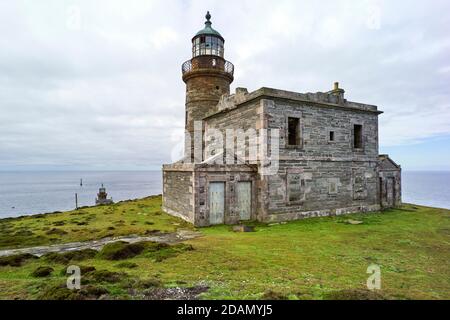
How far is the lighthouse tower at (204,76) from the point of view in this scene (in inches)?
802

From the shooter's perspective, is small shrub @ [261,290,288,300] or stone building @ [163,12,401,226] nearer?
small shrub @ [261,290,288,300]

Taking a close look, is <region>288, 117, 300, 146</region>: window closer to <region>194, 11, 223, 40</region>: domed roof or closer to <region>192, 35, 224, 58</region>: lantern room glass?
<region>192, 35, 224, 58</region>: lantern room glass

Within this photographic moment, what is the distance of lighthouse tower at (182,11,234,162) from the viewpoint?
2036 cm

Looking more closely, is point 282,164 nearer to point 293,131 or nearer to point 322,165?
point 293,131

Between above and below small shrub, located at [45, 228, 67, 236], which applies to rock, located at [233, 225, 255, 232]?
above

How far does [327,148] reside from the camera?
15.9 m

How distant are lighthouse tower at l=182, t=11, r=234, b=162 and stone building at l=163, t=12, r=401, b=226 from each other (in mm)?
157

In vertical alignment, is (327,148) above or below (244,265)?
above

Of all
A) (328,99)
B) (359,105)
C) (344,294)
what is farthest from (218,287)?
(359,105)

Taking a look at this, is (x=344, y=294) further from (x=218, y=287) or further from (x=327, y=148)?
(x=327, y=148)

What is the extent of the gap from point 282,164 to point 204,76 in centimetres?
1043

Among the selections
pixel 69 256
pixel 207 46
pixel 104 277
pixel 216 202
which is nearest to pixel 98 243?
pixel 69 256

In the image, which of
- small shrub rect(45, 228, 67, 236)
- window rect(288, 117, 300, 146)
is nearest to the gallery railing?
window rect(288, 117, 300, 146)
